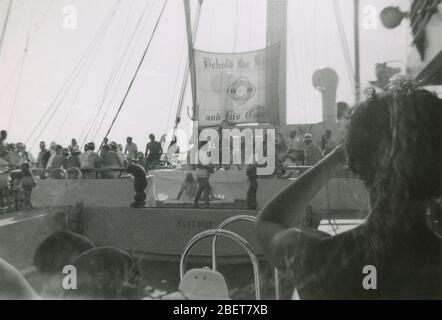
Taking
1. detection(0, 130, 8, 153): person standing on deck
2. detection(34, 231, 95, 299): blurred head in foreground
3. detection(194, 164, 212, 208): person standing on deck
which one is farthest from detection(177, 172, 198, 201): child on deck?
detection(34, 231, 95, 299): blurred head in foreground

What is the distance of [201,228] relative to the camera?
534 centimetres

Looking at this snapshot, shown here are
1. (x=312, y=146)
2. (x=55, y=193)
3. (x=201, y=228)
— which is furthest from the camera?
(x=55, y=193)

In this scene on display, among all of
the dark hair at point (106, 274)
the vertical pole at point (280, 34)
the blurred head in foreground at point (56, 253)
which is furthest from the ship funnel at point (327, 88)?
the dark hair at point (106, 274)

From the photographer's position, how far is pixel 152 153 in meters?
5.38

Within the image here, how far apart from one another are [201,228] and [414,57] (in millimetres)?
3525

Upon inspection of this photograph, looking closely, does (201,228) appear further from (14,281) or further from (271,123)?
(14,281)

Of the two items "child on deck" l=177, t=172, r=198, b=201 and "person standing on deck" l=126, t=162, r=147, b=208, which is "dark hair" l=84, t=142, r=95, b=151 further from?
"child on deck" l=177, t=172, r=198, b=201

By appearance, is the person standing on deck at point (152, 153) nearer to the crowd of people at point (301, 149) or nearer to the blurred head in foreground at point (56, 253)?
the crowd of people at point (301, 149)

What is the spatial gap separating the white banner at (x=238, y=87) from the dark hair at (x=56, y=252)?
4.64 m

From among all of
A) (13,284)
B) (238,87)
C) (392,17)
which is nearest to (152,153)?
(238,87)

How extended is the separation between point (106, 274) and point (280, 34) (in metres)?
5.68

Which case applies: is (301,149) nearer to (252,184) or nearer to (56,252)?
(252,184)

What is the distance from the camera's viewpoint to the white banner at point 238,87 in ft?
18.6
